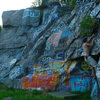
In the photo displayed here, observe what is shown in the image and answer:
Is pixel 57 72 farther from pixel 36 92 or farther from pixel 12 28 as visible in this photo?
pixel 12 28

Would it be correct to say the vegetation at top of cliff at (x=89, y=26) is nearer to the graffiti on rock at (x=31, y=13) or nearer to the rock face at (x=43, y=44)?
the rock face at (x=43, y=44)

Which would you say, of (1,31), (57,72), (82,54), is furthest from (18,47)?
(82,54)

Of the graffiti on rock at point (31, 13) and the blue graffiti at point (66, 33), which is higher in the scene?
the graffiti on rock at point (31, 13)

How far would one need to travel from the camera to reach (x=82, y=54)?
11.1 m

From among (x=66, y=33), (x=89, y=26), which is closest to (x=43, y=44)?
(x=66, y=33)

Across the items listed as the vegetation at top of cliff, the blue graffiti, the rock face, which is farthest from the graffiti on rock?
the vegetation at top of cliff

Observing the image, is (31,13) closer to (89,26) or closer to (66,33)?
(66,33)

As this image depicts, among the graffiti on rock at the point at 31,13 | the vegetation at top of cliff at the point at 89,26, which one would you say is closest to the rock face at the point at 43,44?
the graffiti on rock at the point at 31,13

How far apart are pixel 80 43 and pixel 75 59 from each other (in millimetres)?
701

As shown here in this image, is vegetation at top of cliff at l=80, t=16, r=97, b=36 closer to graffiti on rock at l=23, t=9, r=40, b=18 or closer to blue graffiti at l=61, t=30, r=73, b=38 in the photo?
blue graffiti at l=61, t=30, r=73, b=38

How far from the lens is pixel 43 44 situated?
46.8ft

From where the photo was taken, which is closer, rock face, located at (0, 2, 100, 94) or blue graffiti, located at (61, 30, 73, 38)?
rock face, located at (0, 2, 100, 94)

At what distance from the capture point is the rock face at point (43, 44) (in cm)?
1218

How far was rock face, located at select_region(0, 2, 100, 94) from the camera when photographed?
480 inches
